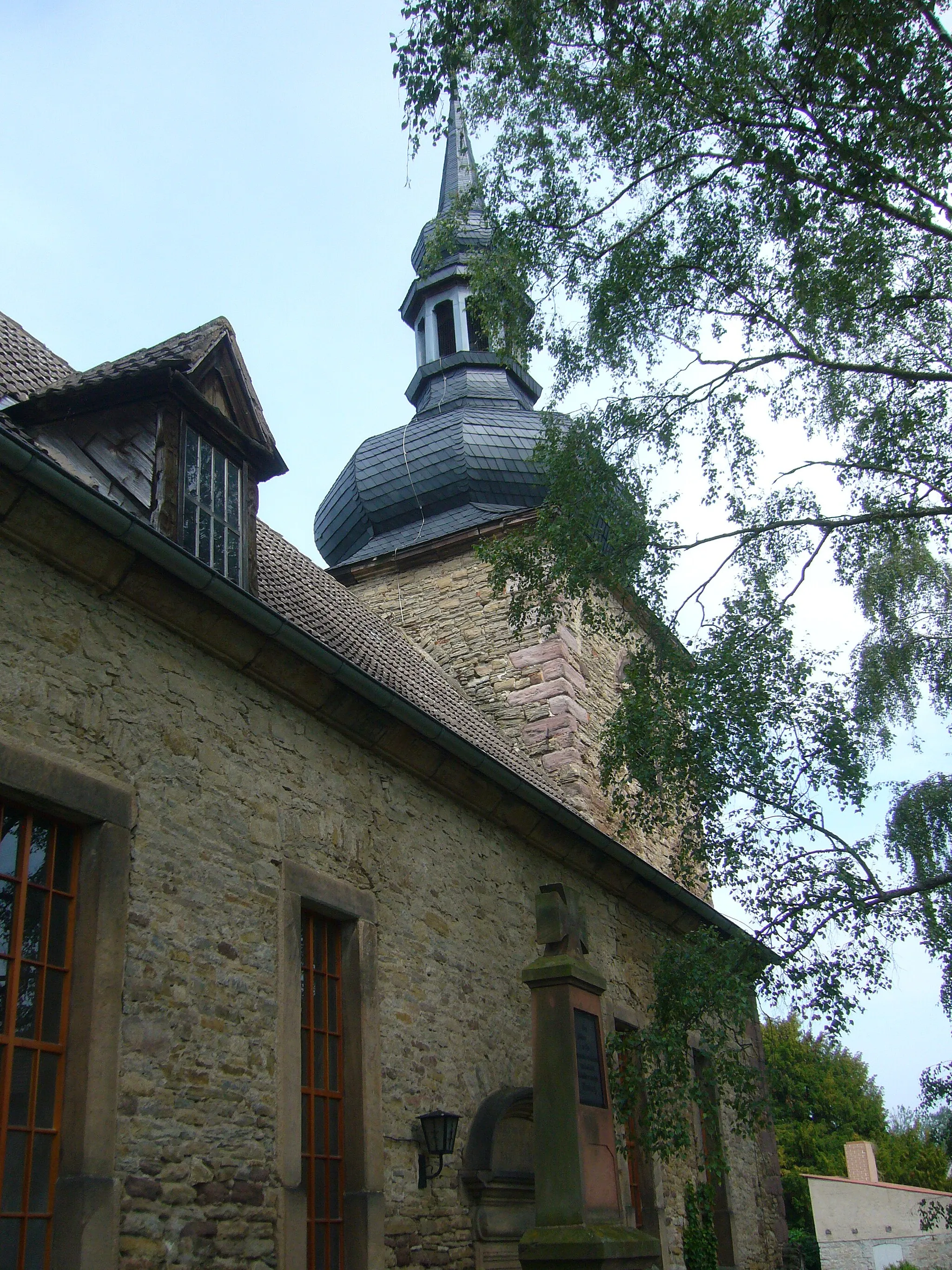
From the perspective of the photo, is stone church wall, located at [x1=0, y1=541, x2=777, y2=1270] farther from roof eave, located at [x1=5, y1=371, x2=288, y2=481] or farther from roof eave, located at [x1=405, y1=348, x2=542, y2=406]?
roof eave, located at [x1=405, y1=348, x2=542, y2=406]

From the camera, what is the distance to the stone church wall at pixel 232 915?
5844 mm

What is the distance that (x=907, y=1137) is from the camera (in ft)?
125

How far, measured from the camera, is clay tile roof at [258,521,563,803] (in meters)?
9.63

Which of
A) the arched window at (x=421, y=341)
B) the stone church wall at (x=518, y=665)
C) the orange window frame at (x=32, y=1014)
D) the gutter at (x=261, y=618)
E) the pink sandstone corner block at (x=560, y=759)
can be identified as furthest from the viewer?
the arched window at (x=421, y=341)

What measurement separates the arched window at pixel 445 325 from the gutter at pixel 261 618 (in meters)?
12.8

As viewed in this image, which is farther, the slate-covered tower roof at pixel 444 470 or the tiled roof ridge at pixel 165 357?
the slate-covered tower roof at pixel 444 470

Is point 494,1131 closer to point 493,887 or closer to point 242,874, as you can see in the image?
point 493,887

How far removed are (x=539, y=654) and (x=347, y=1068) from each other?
27.5 ft

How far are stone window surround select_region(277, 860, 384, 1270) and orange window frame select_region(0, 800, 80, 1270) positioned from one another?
1.50 m

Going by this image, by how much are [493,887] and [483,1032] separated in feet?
3.85

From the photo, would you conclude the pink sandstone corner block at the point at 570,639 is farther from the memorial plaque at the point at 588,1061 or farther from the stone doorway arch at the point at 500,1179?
the memorial plaque at the point at 588,1061

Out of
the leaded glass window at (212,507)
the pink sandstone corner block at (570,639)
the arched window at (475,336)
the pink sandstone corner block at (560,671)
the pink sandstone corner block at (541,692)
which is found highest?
the arched window at (475,336)

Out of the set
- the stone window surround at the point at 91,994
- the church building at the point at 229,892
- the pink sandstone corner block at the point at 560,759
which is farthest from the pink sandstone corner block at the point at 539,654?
the stone window surround at the point at 91,994

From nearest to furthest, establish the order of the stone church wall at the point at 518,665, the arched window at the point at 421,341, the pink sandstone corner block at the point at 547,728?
the stone church wall at the point at 518,665
the pink sandstone corner block at the point at 547,728
the arched window at the point at 421,341
